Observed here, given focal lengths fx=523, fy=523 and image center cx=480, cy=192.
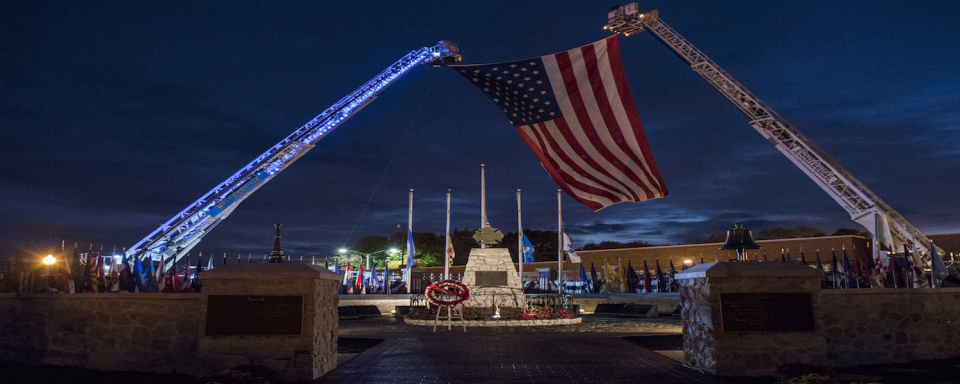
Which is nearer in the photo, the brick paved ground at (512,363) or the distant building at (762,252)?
the brick paved ground at (512,363)

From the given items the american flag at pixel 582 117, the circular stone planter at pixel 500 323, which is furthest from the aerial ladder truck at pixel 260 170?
the american flag at pixel 582 117

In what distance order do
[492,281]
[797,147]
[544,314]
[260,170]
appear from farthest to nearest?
[260,170] → [797,147] → [492,281] → [544,314]

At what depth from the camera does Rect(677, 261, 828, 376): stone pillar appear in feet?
24.5

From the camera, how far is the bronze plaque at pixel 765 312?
7512 millimetres

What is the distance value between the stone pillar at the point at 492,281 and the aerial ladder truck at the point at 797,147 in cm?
1900

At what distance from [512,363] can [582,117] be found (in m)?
6.07

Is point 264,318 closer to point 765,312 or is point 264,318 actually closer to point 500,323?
point 765,312

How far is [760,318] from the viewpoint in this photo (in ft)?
24.8

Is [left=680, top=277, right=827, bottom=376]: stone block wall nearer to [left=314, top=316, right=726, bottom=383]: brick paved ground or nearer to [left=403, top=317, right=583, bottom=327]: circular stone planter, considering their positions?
[left=314, top=316, right=726, bottom=383]: brick paved ground

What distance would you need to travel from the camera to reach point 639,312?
20.8 metres

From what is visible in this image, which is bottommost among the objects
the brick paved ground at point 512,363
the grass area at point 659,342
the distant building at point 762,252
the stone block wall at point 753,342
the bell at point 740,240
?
the grass area at point 659,342

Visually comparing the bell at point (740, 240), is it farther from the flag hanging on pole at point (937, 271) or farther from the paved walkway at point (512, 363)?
the flag hanging on pole at point (937, 271)

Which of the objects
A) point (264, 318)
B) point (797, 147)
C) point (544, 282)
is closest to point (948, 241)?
point (797, 147)

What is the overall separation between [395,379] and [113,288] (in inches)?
449
